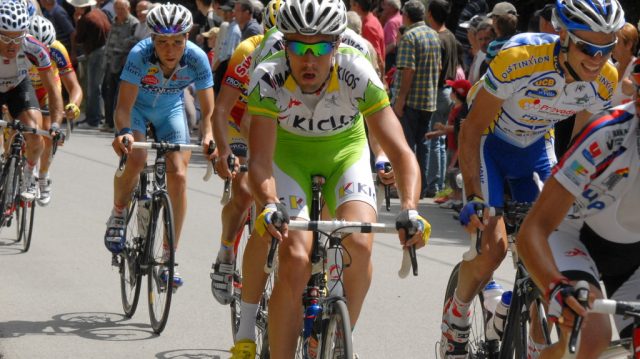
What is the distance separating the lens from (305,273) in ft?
17.2

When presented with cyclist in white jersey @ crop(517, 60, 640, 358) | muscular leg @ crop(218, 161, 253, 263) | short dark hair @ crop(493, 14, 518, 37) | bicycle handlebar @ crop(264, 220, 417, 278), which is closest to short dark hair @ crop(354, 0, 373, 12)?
short dark hair @ crop(493, 14, 518, 37)

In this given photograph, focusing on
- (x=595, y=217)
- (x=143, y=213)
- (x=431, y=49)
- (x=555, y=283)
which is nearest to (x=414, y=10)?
(x=431, y=49)

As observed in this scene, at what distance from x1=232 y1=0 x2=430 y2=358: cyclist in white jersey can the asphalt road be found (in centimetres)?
182

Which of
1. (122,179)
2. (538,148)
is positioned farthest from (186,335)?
(538,148)

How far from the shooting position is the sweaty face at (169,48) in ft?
26.5

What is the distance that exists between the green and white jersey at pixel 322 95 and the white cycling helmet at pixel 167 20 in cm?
252

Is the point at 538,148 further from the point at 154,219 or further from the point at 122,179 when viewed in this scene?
the point at 122,179

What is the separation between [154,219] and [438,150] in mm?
6394

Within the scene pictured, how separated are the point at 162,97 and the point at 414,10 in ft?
18.4

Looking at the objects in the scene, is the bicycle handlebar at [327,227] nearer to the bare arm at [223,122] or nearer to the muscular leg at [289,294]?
the muscular leg at [289,294]

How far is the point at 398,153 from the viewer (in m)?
5.31

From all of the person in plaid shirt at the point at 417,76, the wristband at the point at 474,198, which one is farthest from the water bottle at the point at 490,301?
the person in plaid shirt at the point at 417,76

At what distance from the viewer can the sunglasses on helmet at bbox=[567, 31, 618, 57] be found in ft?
16.4

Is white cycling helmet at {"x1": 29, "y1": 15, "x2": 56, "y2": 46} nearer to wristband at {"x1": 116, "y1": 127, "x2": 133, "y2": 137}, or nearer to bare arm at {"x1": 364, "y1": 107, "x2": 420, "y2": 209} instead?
wristband at {"x1": 116, "y1": 127, "x2": 133, "y2": 137}
